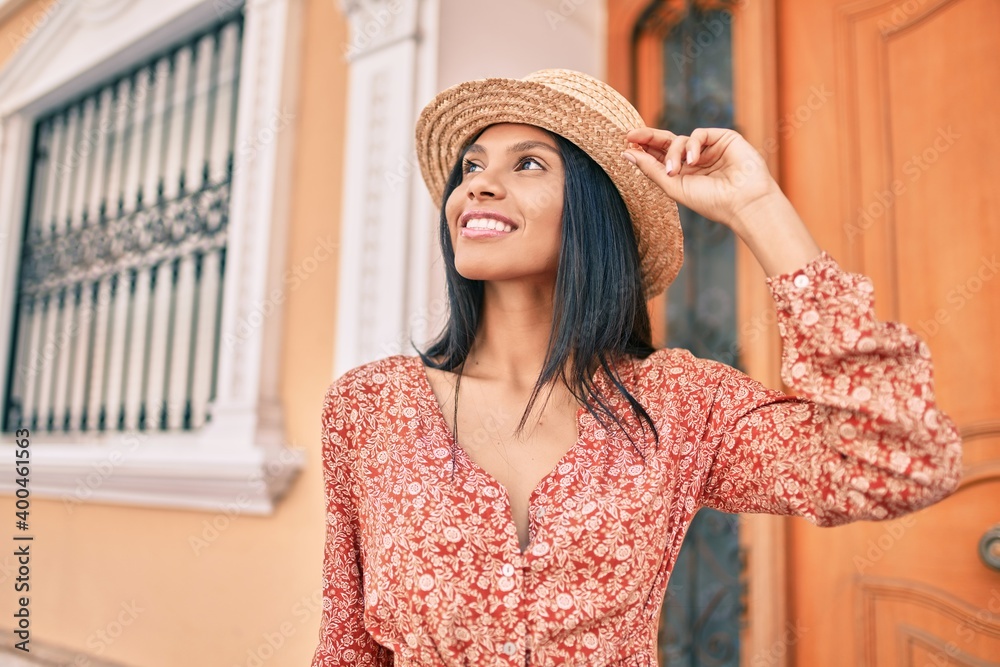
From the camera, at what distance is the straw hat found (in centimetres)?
144

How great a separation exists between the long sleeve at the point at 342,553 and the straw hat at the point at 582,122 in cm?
57

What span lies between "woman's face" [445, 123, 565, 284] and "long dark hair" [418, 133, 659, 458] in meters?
0.03

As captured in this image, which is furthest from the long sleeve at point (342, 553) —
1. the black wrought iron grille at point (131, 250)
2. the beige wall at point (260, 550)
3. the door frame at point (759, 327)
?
the black wrought iron grille at point (131, 250)

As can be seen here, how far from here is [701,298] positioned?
2391 millimetres

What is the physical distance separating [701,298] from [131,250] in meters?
2.78

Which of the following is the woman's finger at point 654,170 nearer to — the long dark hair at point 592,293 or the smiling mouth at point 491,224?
the long dark hair at point 592,293

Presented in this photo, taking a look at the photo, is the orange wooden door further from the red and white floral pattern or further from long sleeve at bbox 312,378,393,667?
long sleeve at bbox 312,378,393,667

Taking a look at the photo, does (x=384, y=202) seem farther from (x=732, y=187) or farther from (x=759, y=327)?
(x=732, y=187)

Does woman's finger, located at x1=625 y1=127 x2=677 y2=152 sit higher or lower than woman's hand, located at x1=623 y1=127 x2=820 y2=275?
higher

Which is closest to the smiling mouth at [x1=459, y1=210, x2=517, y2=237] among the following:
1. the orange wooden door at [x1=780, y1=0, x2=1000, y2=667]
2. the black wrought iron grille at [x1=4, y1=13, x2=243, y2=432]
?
the orange wooden door at [x1=780, y1=0, x2=1000, y2=667]

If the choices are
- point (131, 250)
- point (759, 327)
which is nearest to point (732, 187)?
point (759, 327)

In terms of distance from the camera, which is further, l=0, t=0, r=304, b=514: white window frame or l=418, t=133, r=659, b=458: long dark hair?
l=0, t=0, r=304, b=514: white window frame

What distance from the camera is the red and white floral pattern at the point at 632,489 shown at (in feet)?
3.79

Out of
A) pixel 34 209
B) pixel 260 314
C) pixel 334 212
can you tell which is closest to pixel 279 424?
pixel 260 314
